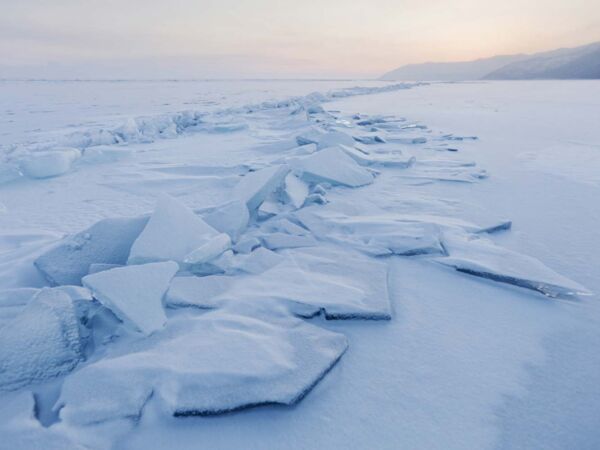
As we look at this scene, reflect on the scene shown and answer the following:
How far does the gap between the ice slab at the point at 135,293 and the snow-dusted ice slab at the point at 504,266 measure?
3.48 feet

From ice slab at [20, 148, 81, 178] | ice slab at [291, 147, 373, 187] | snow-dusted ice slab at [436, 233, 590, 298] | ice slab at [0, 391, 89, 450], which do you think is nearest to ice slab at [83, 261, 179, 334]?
ice slab at [0, 391, 89, 450]

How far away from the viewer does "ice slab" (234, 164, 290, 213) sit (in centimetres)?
209

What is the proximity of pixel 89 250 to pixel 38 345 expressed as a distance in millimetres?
528

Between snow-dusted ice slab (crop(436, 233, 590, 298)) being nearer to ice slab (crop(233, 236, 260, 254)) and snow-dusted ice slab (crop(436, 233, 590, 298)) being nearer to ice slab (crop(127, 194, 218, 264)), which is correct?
ice slab (crop(233, 236, 260, 254))

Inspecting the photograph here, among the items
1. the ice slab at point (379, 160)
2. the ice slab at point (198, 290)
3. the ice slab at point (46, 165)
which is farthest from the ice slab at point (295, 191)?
the ice slab at point (46, 165)

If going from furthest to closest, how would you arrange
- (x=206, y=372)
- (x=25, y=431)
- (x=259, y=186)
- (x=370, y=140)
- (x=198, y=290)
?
(x=370, y=140)
(x=259, y=186)
(x=198, y=290)
(x=206, y=372)
(x=25, y=431)

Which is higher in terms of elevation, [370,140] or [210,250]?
[210,250]

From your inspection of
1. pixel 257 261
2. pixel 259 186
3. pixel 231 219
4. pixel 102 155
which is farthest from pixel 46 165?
pixel 257 261

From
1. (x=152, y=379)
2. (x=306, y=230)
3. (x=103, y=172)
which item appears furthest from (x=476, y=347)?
(x=103, y=172)

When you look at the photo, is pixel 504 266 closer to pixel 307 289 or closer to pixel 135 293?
pixel 307 289

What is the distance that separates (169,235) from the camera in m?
1.48

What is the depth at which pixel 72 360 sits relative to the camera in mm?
996

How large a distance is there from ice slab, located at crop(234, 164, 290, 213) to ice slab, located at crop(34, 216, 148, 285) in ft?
1.99

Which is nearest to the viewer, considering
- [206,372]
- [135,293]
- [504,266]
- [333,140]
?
[206,372]
